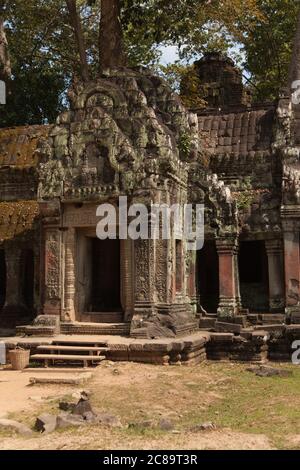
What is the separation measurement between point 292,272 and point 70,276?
16.3 feet

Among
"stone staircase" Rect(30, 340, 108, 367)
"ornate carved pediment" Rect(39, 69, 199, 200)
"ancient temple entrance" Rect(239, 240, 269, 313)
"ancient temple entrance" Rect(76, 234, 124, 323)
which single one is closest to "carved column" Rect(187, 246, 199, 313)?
"ancient temple entrance" Rect(239, 240, 269, 313)

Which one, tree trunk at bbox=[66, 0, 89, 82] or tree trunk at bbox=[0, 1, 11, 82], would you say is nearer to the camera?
tree trunk at bbox=[66, 0, 89, 82]

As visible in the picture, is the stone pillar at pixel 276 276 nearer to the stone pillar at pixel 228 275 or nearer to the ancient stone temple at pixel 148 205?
the ancient stone temple at pixel 148 205

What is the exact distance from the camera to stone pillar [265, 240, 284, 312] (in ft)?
44.0

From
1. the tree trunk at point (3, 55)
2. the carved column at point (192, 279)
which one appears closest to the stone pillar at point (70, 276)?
the carved column at point (192, 279)

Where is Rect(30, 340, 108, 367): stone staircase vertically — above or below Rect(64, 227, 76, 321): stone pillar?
below

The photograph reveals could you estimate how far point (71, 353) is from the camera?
10758 mm

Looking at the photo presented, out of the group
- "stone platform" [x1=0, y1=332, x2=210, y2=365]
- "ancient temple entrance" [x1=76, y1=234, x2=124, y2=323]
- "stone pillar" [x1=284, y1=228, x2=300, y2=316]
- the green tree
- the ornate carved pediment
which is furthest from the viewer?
the green tree

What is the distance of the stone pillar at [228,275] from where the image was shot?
13.2 meters

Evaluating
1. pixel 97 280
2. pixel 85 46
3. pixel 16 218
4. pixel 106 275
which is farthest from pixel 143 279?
pixel 85 46

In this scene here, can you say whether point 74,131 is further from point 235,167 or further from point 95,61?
point 95,61

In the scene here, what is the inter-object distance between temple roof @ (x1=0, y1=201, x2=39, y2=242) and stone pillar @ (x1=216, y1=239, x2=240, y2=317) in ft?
17.6

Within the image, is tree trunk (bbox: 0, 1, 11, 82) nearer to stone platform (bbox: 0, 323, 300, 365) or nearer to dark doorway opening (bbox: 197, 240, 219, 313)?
dark doorway opening (bbox: 197, 240, 219, 313)
